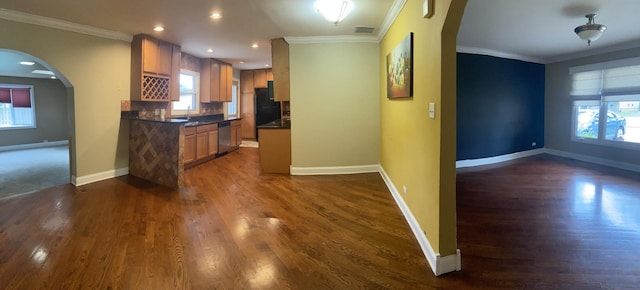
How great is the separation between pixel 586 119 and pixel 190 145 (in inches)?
328

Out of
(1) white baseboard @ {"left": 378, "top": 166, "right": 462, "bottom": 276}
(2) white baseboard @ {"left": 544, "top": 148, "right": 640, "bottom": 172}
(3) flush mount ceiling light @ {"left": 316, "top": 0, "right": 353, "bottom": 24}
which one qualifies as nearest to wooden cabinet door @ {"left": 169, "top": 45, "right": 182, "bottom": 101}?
(3) flush mount ceiling light @ {"left": 316, "top": 0, "right": 353, "bottom": 24}

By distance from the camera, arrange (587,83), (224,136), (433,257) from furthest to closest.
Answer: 1. (224,136)
2. (587,83)
3. (433,257)

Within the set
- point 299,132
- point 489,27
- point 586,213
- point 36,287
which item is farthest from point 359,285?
point 489,27

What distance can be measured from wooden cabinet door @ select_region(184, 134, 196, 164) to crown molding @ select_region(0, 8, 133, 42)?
1912 millimetres

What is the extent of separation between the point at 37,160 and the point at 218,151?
12.4 feet

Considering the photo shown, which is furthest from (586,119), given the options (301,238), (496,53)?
(301,238)

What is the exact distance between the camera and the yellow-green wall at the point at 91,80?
4.08 metres

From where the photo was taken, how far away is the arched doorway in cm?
666

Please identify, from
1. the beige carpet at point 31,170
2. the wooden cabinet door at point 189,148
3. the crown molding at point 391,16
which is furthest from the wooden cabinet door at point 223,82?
the crown molding at point 391,16

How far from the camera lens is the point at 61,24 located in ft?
13.9

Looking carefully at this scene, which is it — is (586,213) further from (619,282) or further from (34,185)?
(34,185)

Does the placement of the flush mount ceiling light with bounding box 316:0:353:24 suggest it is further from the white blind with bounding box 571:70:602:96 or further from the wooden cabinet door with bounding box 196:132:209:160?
the white blind with bounding box 571:70:602:96

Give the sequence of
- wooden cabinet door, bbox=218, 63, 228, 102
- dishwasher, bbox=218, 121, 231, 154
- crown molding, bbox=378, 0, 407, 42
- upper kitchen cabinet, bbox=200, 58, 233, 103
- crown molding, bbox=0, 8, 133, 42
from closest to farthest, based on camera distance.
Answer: crown molding, bbox=378, 0, 407, 42 → crown molding, bbox=0, 8, 133, 42 → dishwasher, bbox=218, 121, 231, 154 → upper kitchen cabinet, bbox=200, 58, 233, 103 → wooden cabinet door, bbox=218, 63, 228, 102

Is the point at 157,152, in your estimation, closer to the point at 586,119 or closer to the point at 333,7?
the point at 333,7
